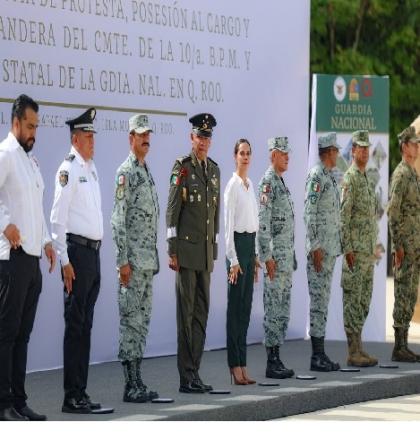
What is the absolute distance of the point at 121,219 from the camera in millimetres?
8641

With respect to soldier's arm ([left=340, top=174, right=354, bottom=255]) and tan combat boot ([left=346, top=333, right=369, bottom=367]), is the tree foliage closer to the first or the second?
soldier's arm ([left=340, top=174, right=354, bottom=255])

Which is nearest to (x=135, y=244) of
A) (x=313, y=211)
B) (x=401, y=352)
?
(x=313, y=211)

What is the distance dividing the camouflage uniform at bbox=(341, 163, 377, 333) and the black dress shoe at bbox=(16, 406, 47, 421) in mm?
3960

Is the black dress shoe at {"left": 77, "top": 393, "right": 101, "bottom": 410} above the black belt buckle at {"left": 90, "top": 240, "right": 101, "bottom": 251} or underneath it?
underneath

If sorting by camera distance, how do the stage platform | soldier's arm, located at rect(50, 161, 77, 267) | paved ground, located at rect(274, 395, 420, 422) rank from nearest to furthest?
soldier's arm, located at rect(50, 161, 77, 267)
the stage platform
paved ground, located at rect(274, 395, 420, 422)

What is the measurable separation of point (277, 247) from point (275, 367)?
2.91 feet

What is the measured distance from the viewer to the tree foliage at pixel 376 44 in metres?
25.3

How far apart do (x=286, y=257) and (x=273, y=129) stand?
10.6ft

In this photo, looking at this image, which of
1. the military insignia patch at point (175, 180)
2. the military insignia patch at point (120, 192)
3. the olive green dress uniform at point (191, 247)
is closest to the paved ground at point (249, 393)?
the olive green dress uniform at point (191, 247)

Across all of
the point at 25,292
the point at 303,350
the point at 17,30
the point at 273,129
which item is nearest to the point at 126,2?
the point at 17,30

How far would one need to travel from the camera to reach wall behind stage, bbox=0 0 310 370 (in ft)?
34.7

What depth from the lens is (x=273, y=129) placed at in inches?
526

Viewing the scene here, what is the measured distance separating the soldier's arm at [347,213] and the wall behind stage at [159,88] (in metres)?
1.61

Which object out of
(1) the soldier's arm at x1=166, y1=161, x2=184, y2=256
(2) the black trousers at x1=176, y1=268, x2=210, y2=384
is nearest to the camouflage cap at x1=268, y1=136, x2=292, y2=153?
(1) the soldier's arm at x1=166, y1=161, x2=184, y2=256
